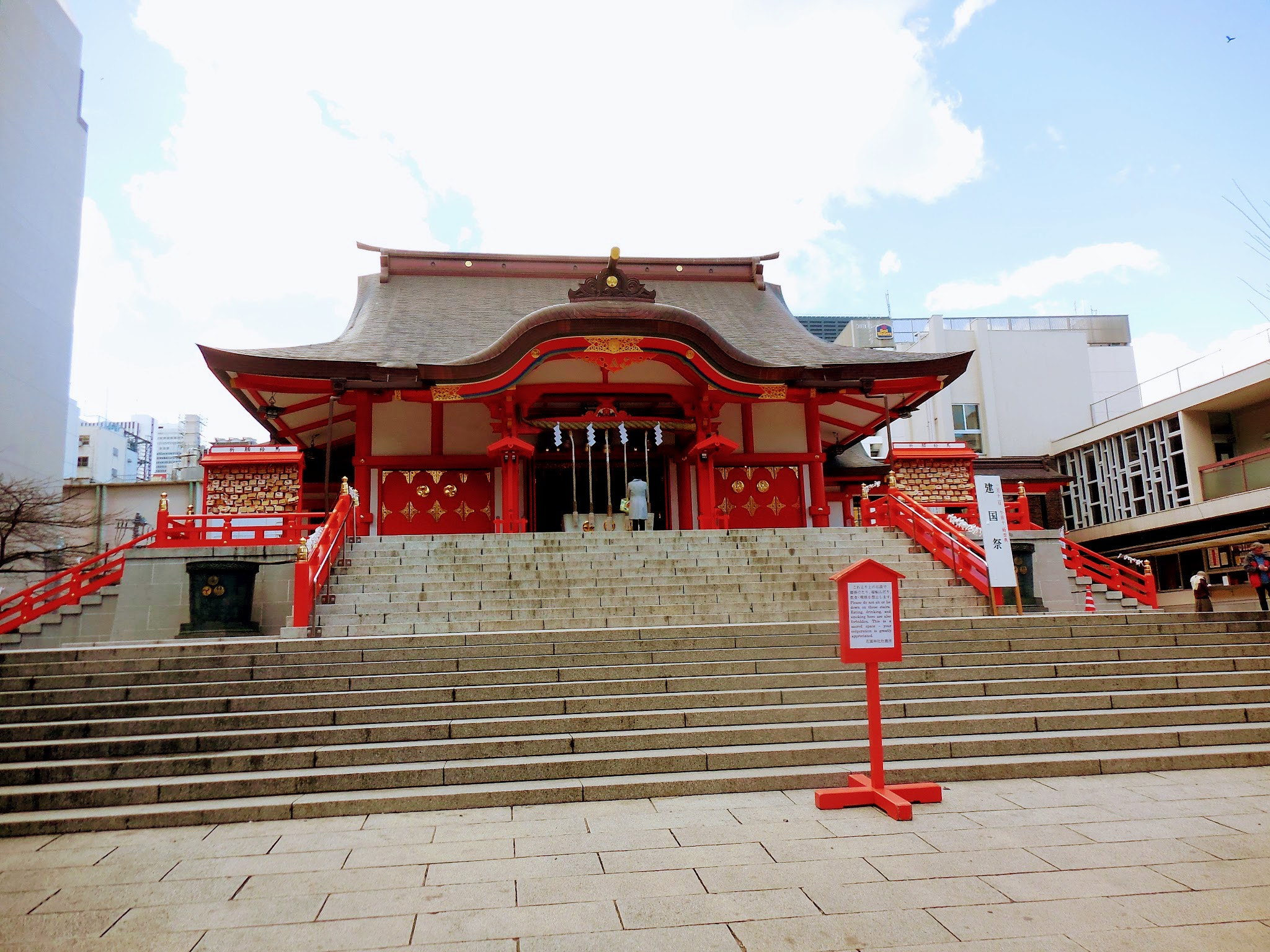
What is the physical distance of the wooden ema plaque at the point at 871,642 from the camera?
17.6ft

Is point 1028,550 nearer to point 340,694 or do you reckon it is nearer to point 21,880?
point 340,694

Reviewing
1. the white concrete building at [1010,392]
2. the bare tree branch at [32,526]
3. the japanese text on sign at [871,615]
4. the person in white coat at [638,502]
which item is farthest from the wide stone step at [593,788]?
the white concrete building at [1010,392]

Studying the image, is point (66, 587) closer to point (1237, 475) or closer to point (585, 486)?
point (585, 486)

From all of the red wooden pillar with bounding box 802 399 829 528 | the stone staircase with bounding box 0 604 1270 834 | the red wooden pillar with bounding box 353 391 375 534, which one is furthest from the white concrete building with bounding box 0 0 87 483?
the stone staircase with bounding box 0 604 1270 834

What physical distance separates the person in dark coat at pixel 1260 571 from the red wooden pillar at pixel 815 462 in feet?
23.7

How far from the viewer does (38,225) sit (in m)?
30.7

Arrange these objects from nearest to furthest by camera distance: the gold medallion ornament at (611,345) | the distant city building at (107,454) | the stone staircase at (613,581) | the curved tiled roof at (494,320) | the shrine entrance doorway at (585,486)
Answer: the stone staircase at (613,581) → the gold medallion ornament at (611,345) → the curved tiled roof at (494,320) → the shrine entrance doorway at (585,486) → the distant city building at (107,454)

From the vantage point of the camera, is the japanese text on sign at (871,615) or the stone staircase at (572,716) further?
the stone staircase at (572,716)

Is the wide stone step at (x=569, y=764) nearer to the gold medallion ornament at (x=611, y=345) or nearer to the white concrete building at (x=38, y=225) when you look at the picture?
the gold medallion ornament at (x=611, y=345)

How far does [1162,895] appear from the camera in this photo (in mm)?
3812

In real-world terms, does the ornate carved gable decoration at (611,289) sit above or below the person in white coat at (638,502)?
above

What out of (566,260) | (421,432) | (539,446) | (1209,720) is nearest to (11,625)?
(421,432)

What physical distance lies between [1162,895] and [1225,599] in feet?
67.6

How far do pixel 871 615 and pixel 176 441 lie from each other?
74.9 m
